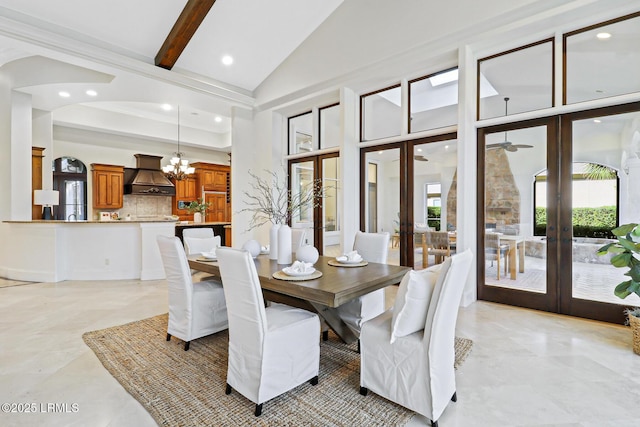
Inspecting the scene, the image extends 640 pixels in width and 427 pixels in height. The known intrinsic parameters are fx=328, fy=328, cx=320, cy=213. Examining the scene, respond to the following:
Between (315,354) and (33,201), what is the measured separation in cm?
663

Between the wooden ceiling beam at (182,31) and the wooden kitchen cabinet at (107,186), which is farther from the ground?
the wooden ceiling beam at (182,31)

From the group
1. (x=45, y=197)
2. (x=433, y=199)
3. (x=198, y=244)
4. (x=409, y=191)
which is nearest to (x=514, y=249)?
(x=433, y=199)

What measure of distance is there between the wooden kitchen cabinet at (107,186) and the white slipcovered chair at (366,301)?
7.29 meters

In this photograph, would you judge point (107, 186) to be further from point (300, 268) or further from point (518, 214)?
point (518, 214)

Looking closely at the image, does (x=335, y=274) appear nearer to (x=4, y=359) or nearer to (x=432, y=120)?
(x=4, y=359)

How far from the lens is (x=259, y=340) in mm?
1881

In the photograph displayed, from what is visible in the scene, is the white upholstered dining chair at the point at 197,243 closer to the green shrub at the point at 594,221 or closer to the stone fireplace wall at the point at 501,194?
the stone fireplace wall at the point at 501,194

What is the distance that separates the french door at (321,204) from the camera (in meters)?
5.69

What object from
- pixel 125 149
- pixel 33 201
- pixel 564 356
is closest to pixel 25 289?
pixel 33 201

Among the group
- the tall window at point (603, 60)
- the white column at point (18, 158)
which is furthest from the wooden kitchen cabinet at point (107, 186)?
the tall window at point (603, 60)

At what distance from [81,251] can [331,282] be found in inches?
202

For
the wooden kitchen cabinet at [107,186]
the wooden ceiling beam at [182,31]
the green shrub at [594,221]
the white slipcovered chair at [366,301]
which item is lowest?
the white slipcovered chair at [366,301]

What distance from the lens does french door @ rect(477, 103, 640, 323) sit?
3.29 m

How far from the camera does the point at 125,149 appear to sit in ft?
28.3
